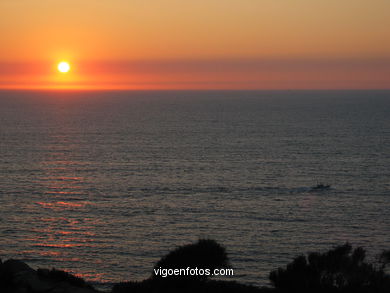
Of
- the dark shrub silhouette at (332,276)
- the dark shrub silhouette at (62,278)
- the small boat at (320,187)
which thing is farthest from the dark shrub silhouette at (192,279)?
the small boat at (320,187)

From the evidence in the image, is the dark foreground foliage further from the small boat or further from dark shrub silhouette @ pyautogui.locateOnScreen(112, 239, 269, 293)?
the small boat

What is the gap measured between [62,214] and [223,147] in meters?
60.4

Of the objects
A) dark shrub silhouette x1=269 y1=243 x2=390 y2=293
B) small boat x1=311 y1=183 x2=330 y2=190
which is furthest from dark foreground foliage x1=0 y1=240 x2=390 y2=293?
small boat x1=311 y1=183 x2=330 y2=190

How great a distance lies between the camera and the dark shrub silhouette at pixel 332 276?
23.5m

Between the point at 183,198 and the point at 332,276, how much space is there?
4866cm

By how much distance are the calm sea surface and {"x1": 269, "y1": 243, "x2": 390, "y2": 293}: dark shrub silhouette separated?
1890 centimetres

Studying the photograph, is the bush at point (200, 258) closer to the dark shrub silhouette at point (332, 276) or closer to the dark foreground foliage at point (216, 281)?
the dark foreground foliage at point (216, 281)

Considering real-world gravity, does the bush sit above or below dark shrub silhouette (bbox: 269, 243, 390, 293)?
above

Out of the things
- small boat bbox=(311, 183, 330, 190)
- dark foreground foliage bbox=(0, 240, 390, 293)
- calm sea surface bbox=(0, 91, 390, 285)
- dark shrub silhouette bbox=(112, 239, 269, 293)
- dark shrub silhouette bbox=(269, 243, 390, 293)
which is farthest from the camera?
small boat bbox=(311, 183, 330, 190)

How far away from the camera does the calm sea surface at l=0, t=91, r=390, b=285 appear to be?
52281 mm

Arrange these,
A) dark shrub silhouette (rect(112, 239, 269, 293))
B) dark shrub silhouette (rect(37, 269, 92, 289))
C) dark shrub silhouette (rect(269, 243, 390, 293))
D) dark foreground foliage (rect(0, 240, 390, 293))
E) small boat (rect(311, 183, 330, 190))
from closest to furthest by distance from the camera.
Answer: dark shrub silhouette (rect(269, 243, 390, 293)) → dark foreground foliage (rect(0, 240, 390, 293)) → dark shrub silhouette (rect(112, 239, 269, 293)) → dark shrub silhouette (rect(37, 269, 92, 289)) → small boat (rect(311, 183, 330, 190))

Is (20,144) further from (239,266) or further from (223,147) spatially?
(239,266)

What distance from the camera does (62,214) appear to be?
6500 cm

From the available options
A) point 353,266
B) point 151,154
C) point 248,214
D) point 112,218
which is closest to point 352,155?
point 151,154
